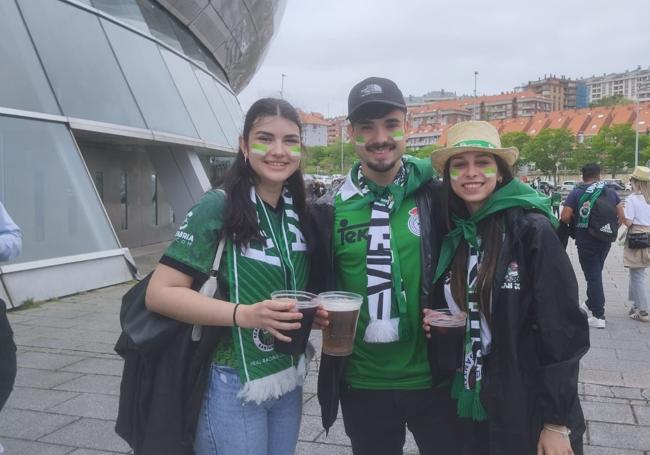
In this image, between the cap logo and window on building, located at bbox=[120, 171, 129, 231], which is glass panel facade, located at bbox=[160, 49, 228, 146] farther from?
the cap logo

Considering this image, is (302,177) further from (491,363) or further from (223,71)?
(223,71)

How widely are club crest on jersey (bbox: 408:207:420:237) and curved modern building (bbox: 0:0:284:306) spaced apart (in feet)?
7.18

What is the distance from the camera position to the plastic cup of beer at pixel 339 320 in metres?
2.03

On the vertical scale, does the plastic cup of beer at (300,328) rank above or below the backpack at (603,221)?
below

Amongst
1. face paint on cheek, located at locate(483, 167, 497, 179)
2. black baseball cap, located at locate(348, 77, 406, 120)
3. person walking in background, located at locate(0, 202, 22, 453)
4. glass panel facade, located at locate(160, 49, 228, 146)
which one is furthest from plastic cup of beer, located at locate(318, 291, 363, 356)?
Answer: glass panel facade, located at locate(160, 49, 228, 146)

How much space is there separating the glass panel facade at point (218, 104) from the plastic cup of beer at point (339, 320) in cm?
1554

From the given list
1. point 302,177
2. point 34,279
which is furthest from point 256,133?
point 34,279

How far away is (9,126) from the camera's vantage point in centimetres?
810

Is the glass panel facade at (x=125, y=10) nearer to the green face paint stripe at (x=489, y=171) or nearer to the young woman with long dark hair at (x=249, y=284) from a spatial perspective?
the young woman with long dark hair at (x=249, y=284)

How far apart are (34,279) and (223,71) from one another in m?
18.0

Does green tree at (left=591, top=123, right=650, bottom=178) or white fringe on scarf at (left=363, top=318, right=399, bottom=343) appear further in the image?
green tree at (left=591, top=123, right=650, bottom=178)

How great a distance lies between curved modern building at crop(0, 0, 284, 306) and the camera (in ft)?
27.0

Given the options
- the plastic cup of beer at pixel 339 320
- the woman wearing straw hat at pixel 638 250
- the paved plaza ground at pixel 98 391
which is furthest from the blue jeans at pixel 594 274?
the plastic cup of beer at pixel 339 320

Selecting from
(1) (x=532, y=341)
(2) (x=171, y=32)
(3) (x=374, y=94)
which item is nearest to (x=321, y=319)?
(1) (x=532, y=341)
